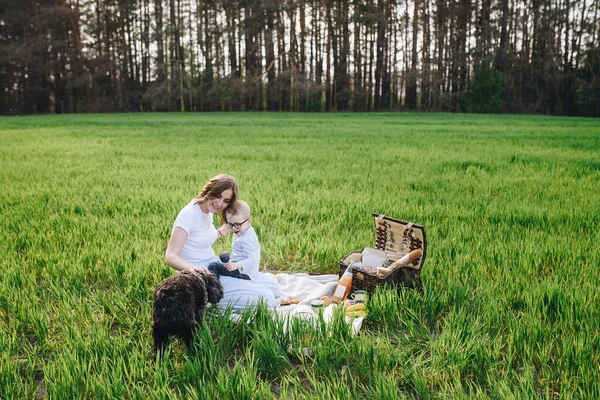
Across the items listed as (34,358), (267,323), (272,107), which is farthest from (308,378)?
(272,107)

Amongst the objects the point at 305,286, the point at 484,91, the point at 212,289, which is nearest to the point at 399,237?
the point at 305,286

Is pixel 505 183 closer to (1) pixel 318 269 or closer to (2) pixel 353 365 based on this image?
(1) pixel 318 269

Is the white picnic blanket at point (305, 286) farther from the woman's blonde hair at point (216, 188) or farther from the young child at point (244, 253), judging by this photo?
the woman's blonde hair at point (216, 188)

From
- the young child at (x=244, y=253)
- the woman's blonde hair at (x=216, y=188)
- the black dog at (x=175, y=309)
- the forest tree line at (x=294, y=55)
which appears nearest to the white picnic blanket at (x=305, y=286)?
the young child at (x=244, y=253)

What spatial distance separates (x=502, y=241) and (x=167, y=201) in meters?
4.13

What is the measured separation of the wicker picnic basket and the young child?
0.66 metres

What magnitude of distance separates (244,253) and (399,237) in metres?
1.30

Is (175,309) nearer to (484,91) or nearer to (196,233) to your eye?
(196,233)

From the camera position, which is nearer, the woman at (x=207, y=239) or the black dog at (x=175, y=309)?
the black dog at (x=175, y=309)

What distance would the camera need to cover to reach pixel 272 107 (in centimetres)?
4159

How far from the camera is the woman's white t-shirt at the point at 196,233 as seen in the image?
329 cm

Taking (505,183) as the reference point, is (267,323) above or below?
below

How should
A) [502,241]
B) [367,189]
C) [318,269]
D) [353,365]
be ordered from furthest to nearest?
[367,189] < [502,241] < [318,269] < [353,365]

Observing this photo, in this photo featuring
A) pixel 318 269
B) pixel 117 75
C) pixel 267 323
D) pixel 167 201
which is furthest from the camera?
pixel 117 75
